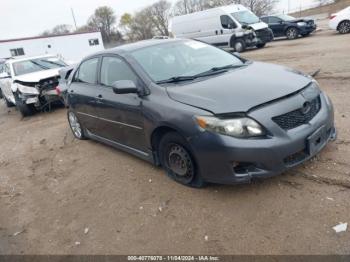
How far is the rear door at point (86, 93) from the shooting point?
526cm

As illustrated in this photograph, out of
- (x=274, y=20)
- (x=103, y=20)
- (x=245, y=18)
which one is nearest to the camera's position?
(x=245, y=18)

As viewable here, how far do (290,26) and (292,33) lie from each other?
42 cm

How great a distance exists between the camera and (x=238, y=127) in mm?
3264

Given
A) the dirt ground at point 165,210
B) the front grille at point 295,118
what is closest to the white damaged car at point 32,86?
the dirt ground at point 165,210

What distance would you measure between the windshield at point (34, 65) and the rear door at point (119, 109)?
640 centimetres

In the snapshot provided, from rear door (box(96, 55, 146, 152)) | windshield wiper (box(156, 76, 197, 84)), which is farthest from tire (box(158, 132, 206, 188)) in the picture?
windshield wiper (box(156, 76, 197, 84))

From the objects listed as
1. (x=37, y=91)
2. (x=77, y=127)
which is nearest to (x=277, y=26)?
(x=37, y=91)

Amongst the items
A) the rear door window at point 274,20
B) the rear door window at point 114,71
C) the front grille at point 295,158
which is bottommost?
the front grille at point 295,158

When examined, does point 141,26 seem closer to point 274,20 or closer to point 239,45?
point 274,20

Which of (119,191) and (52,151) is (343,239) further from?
(52,151)

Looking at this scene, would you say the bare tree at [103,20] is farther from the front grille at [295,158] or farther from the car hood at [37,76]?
the front grille at [295,158]

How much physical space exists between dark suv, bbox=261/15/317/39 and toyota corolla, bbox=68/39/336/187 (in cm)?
1632

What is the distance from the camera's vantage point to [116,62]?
472cm

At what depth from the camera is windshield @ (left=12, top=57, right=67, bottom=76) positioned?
10578 millimetres
